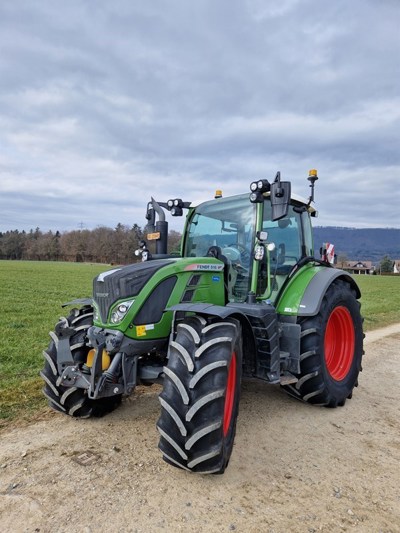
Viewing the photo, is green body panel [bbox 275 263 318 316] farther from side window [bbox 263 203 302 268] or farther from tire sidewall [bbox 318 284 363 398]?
tire sidewall [bbox 318 284 363 398]

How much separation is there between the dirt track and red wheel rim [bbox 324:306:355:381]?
75cm

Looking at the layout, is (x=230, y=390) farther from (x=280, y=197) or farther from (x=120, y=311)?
(x=280, y=197)

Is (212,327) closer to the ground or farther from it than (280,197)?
closer to the ground

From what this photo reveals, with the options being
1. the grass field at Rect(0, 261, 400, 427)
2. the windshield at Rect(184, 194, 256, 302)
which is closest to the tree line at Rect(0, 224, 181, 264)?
the grass field at Rect(0, 261, 400, 427)

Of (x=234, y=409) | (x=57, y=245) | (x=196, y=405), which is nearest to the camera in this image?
(x=196, y=405)

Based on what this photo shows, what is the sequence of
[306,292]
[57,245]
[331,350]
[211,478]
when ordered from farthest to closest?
[57,245]
[331,350]
[306,292]
[211,478]

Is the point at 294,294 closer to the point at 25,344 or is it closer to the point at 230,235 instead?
the point at 230,235

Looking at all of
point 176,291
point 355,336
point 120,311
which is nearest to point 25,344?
point 120,311

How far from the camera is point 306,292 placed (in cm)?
455

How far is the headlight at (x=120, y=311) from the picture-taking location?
3.47m

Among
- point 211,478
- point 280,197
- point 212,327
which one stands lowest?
point 211,478

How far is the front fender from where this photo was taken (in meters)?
4.40

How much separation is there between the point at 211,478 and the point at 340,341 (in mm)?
2868

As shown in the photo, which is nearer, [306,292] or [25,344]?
[306,292]
